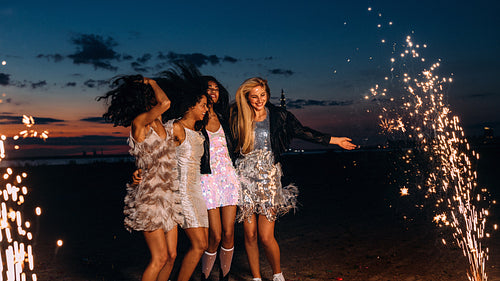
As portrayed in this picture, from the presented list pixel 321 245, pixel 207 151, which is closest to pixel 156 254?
pixel 207 151

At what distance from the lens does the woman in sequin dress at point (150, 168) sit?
12.9 ft

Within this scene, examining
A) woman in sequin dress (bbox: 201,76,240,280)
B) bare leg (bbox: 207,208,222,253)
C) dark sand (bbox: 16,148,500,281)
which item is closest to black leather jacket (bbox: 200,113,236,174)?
woman in sequin dress (bbox: 201,76,240,280)

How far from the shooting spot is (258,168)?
16.9 feet

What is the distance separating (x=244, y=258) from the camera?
23.1ft

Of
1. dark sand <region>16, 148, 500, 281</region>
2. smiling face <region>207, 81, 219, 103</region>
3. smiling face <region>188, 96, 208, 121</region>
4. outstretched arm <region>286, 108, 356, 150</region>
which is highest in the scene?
smiling face <region>207, 81, 219, 103</region>

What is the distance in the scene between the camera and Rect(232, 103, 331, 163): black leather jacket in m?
5.31

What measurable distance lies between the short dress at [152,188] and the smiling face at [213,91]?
1.26 m

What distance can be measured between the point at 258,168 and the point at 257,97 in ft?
2.93

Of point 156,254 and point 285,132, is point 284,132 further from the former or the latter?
point 156,254

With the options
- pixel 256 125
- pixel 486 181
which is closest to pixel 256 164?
pixel 256 125

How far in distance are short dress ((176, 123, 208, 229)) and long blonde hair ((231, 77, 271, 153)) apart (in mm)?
729

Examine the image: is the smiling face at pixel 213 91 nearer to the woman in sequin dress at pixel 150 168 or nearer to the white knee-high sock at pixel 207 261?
the woman in sequin dress at pixel 150 168

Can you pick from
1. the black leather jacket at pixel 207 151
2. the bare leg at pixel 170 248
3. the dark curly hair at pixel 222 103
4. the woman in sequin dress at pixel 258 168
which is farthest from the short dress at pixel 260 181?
the bare leg at pixel 170 248

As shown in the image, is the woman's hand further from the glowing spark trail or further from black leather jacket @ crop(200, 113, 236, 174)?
the glowing spark trail
